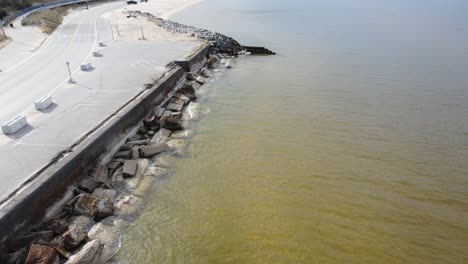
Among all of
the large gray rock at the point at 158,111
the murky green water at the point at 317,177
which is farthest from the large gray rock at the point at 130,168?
the large gray rock at the point at 158,111

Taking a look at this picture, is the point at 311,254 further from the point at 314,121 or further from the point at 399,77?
the point at 399,77

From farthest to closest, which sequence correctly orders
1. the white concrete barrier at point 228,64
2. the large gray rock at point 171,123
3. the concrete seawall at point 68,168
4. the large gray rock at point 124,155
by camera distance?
the white concrete barrier at point 228,64
the large gray rock at point 171,123
the large gray rock at point 124,155
the concrete seawall at point 68,168

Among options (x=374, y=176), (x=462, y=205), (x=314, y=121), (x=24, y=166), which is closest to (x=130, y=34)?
(x=314, y=121)

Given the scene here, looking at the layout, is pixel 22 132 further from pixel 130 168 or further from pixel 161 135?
pixel 161 135

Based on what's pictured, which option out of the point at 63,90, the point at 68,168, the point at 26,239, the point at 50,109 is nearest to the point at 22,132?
the point at 50,109

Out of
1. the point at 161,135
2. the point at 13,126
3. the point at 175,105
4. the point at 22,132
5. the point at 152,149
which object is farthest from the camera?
the point at 175,105

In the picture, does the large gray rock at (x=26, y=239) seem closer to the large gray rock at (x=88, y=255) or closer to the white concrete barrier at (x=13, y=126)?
the large gray rock at (x=88, y=255)
